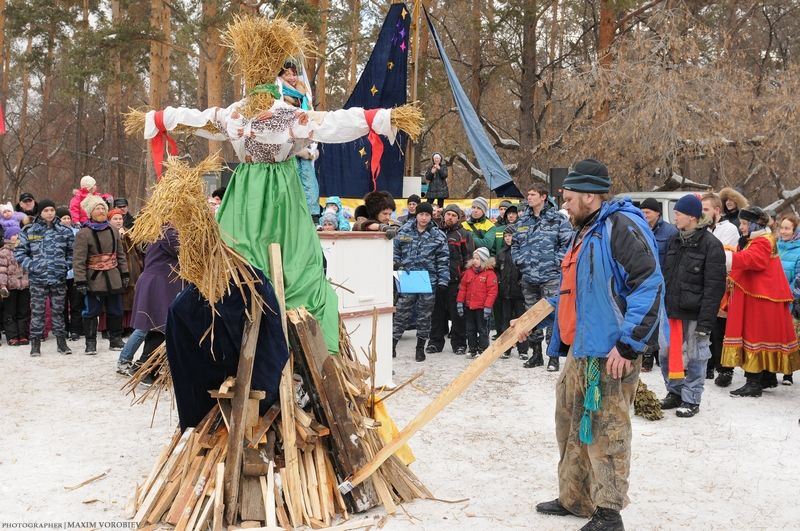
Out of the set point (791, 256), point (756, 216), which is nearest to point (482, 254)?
point (756, 216)

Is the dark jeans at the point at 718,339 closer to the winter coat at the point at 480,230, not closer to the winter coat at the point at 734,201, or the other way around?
the winter coat at the point at 734,201

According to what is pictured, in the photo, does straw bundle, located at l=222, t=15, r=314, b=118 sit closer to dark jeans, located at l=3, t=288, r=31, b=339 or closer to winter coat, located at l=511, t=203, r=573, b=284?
winter coat, located at l=511, t=203, r=573, b=284

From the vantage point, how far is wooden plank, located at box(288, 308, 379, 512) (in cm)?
407

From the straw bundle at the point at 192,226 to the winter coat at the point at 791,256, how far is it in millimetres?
5846

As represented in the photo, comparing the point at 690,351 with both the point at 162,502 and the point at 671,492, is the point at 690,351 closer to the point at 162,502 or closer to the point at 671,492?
the point at 671,492

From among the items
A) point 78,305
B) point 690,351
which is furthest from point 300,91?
point 78,305

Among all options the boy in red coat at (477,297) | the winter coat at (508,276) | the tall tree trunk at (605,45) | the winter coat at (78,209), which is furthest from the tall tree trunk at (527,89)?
the winter coat at (78,209)

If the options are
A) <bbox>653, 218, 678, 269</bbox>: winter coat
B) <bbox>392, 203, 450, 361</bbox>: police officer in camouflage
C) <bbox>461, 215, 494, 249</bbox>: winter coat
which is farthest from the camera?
<bbox>461, 215, 494, 249</bbox>: winter coat

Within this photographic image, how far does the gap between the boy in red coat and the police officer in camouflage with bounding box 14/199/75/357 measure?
15.0 ft

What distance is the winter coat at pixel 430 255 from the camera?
28.9 ft

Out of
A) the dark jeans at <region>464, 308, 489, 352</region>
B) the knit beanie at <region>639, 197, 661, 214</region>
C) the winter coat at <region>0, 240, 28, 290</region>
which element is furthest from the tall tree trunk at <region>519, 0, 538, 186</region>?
the winter coat at <region>0, 240, 28, 290</region>

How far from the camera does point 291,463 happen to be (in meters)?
3.95

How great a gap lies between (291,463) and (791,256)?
18.8 ft

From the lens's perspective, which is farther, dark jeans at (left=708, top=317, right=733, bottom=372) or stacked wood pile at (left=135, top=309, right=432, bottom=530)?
dark jeans at (left=708, top=317, right=733, bottom=372)
